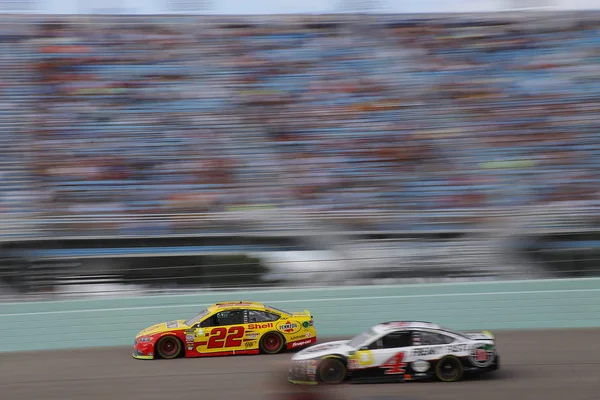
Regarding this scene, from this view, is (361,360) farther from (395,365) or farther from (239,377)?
(239,377)

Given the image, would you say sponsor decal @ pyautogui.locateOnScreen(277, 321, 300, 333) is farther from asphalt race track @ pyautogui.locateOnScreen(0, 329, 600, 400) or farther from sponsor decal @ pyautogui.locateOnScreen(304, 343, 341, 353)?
sponsor decal @ pyautogui.locateOnScreen(304, 343, 341, 353)

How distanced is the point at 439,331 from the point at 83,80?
11385 mm

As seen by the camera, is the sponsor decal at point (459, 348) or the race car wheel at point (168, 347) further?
the race car wheel at point (168, 347)

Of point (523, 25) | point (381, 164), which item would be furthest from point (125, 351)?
point (523, 25)

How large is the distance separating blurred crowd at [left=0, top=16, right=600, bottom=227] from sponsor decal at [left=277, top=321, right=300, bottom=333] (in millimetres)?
3012

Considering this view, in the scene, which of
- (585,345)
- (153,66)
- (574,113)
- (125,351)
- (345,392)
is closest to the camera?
(345,392)

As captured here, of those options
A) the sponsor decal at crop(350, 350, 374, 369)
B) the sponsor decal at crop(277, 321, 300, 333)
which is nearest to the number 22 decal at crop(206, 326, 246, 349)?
the sponsor decal at crop(277, 321, 300, 333)

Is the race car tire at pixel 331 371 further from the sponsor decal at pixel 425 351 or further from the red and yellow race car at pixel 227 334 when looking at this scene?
the red and yellow race car at pixel 227 334

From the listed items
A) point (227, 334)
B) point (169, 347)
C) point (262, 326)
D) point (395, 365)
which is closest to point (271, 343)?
point (262, 326)

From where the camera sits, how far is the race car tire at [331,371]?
33.6 feet

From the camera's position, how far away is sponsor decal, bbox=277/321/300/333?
12984 millimetres

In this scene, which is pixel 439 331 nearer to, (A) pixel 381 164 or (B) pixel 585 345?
(B) pixel 585 345

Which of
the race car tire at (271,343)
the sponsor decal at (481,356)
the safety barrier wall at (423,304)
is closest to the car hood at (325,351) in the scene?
the sponsor decal at (481,356)

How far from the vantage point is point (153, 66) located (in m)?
18.8
